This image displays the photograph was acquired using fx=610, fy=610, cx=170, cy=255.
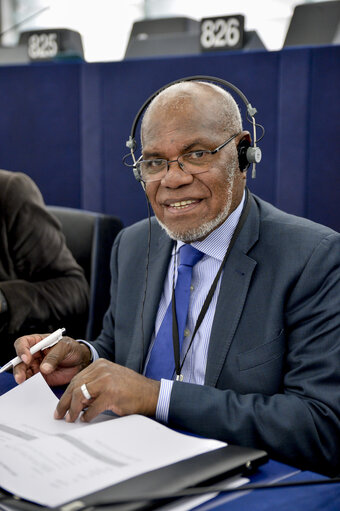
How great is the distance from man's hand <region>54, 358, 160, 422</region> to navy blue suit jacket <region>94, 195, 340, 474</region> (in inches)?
2.1

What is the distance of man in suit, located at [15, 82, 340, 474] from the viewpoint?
1072 millimetres

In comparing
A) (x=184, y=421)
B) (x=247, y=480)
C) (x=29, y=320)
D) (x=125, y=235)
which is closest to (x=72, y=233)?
(x=29, y=320)

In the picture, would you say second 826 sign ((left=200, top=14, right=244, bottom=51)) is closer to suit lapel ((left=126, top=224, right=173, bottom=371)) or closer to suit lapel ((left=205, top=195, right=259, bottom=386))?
suit lapel ((left=126, top=224, right=173, bottom=371))

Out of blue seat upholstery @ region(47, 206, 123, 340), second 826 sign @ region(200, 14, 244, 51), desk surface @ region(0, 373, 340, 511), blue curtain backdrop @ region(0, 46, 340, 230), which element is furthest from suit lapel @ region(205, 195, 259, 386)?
second 826 sign @ region(200, 14, 244, 51)

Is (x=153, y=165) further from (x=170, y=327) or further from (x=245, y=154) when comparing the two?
(x=170, y=327)

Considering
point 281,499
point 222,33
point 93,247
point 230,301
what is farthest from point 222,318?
point 222,33

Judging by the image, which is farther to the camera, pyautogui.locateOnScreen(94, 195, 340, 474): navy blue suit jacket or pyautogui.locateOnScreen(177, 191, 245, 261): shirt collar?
pyautogui.locateOnScreen(177, 191, 245, 261): shirt collar

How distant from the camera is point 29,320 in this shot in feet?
6.60

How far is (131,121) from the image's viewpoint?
2.74 m

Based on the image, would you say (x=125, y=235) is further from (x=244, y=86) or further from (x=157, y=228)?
(x=244, y=86)

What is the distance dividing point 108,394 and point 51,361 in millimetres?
237

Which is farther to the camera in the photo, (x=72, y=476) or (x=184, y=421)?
(x=184, y=421)

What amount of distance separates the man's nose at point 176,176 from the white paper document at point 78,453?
0.55m

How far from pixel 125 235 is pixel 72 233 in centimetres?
63
